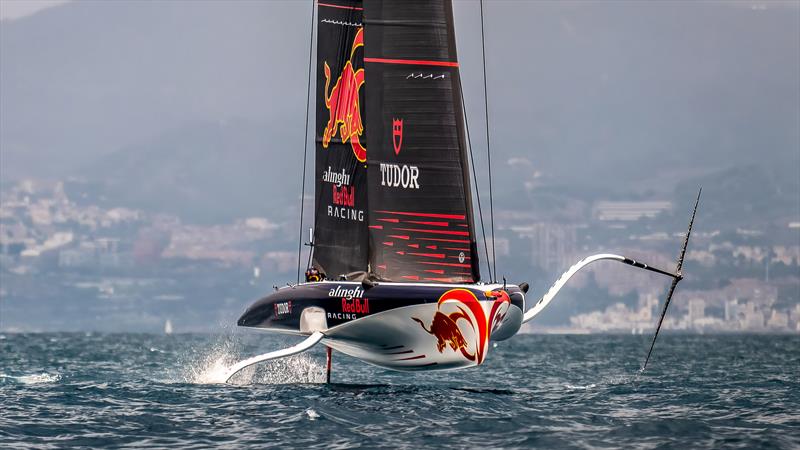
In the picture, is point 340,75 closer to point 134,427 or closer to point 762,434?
point 134,427

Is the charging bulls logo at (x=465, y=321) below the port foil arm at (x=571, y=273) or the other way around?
below

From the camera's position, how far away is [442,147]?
30094 millimetres

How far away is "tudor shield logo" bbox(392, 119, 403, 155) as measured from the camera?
30359 millimetres

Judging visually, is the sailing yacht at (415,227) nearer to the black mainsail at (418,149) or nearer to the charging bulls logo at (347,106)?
the black mainsail at (418,149)

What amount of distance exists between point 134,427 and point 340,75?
1284 centimetres

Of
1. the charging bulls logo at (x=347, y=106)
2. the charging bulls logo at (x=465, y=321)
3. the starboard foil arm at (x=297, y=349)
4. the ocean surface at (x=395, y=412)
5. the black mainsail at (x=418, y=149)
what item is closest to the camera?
the ocean surface at (x=395, y=412)

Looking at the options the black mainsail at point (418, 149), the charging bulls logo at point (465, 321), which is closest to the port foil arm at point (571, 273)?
the charging bulls logo at point (465, 321)

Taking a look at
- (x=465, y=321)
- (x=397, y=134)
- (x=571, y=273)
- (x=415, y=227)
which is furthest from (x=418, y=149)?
(x=571, y=273)

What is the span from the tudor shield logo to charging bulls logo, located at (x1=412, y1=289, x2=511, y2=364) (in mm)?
3464

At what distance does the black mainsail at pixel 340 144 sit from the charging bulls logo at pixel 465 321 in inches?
186

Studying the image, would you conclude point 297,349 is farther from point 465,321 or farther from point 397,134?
point 397,134

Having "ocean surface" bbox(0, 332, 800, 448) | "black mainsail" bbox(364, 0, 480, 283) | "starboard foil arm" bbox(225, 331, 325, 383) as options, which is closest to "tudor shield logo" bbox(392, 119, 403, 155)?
"black mainsail" bbox(364, 0, 480, 283)

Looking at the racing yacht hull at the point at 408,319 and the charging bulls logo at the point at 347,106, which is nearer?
the racing yacht hull at the point at 408,319

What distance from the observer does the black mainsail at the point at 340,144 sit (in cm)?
3434
